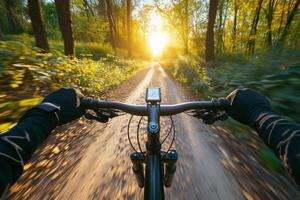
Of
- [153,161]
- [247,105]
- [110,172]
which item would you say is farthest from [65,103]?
[110,172]

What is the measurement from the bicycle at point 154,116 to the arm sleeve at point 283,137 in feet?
1.21

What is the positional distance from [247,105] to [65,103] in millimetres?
1374

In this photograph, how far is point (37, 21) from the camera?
7.56m

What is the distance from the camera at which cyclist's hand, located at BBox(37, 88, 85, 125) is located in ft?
4.61

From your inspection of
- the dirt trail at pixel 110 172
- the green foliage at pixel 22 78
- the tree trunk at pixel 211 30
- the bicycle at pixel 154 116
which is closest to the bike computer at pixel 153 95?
the bicycle at pixel 154 116

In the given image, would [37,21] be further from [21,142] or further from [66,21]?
[21,142]

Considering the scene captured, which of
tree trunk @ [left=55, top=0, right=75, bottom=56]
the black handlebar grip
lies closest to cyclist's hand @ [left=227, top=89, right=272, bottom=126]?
the black handlebar grip

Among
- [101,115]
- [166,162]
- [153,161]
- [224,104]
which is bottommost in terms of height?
[166,162]

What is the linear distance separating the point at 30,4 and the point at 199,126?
7.51 meters

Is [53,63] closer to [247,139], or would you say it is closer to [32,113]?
[32,113]

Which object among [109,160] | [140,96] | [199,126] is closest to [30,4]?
[140,96]

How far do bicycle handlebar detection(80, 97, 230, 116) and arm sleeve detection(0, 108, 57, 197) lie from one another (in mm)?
379

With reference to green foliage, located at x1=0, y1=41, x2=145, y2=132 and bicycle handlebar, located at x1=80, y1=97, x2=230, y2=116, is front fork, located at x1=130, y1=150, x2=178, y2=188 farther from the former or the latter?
green foliage, located at x1=0, y1=41, x2=145, y2=132

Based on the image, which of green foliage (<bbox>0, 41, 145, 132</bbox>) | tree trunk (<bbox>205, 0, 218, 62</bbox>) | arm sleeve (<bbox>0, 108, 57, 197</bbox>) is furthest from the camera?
tree trunk (<bbox>205, 0, 218, 62</bbox>)
